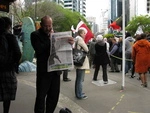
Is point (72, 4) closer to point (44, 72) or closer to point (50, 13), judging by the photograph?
point (50, 13)

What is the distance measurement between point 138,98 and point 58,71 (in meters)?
3.61

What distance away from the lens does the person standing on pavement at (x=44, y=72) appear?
465 cm

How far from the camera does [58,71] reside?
4.80 m

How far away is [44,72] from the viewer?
4.74 meters

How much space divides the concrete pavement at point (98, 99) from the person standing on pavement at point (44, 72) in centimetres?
139

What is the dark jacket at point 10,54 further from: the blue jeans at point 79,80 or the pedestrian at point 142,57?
the pedestrian at point 142,57

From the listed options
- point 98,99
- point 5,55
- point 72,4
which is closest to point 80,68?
point 98,99

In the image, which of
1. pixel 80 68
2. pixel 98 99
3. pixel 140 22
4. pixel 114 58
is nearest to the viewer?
pixel 80 68

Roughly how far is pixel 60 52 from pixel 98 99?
3.14 metres

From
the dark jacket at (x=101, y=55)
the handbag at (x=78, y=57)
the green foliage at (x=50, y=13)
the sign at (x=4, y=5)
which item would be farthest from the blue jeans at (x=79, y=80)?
the green foliage at (x=50, y=13)

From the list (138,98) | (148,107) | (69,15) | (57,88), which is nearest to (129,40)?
(138,98)

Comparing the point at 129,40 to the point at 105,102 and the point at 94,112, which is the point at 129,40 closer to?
the point at 105,102

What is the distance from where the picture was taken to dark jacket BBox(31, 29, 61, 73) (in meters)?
4.62

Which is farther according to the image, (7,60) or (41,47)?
(7,60)
